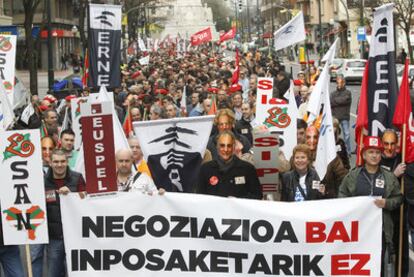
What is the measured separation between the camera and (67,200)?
294 inches

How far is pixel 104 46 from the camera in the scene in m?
14.0

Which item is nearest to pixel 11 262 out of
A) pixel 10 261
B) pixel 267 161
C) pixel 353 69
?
pixel 10 261

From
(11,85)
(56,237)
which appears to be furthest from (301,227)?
(11,85)

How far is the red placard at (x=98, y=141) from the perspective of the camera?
7.18 m

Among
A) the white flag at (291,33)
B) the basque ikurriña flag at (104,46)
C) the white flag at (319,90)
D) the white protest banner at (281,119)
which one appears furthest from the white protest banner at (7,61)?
the white flag at (291,33)

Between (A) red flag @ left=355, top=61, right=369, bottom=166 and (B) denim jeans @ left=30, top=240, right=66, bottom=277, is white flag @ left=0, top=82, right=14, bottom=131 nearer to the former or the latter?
(B) denim jeans @ left=30, top=240, right=66, bottom=277

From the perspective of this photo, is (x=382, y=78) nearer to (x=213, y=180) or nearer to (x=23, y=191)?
(x=213, y=180)

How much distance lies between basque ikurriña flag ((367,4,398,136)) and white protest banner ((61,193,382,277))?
137cm

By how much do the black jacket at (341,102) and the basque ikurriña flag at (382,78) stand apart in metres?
9.11

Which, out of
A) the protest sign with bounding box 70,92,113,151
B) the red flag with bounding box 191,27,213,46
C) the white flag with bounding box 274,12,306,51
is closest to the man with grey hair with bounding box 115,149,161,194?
the protest sign with bounding box 70,92,113,151

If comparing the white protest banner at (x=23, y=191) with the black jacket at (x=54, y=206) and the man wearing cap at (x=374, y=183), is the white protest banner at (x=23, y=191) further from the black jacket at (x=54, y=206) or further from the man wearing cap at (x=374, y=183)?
the man wearing cap at (x=374, y=183)

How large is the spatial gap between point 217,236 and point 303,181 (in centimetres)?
119

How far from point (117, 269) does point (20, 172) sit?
109 centimetres

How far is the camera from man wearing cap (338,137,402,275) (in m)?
7.78
